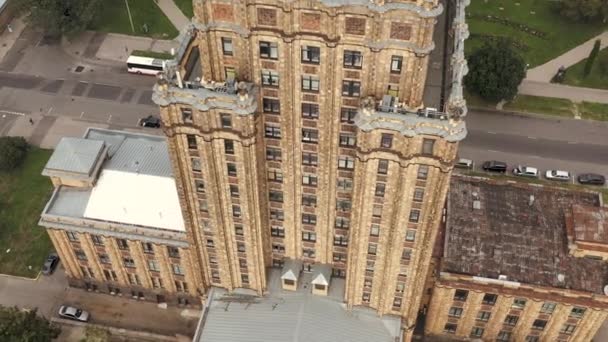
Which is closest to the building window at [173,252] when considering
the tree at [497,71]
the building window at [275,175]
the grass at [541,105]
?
the building window at [275,175]

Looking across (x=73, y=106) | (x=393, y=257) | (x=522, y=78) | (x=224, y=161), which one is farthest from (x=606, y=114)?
(x=73, y=106)

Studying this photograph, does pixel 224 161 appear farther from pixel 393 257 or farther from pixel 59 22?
pixel 59 22

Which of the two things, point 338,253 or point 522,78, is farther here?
point 522,78

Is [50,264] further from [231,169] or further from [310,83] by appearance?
[310,83]

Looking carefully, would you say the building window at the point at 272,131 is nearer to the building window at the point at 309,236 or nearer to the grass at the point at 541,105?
the building window at the point at 309,236

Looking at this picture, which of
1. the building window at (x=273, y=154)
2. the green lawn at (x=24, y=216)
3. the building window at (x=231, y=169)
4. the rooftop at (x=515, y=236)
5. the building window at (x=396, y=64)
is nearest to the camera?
the building window at (x=396, y=64)

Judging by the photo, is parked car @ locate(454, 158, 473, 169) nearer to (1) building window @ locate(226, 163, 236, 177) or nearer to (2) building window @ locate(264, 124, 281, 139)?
(2) building window @ locate(264, 124, 281, 139)
